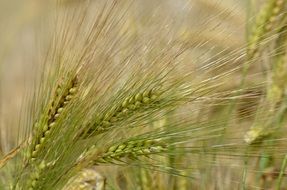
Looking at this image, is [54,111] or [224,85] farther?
[224,85]

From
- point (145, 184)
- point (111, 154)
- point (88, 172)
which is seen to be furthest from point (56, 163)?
point (145, 184)

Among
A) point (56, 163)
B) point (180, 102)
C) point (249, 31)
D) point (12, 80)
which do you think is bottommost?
point (56, 163)

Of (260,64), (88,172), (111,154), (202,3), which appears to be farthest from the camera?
(260,64)

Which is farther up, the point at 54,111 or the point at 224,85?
the point at 224,85

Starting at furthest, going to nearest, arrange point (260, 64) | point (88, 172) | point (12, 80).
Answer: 1. point (12, 80)
2. point (260, 64)
3. point (88, 172)

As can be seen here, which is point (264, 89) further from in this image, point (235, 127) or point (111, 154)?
point (111, 154)

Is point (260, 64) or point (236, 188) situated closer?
A: point (236, 188)

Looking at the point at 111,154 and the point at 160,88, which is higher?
the point at 160,88
